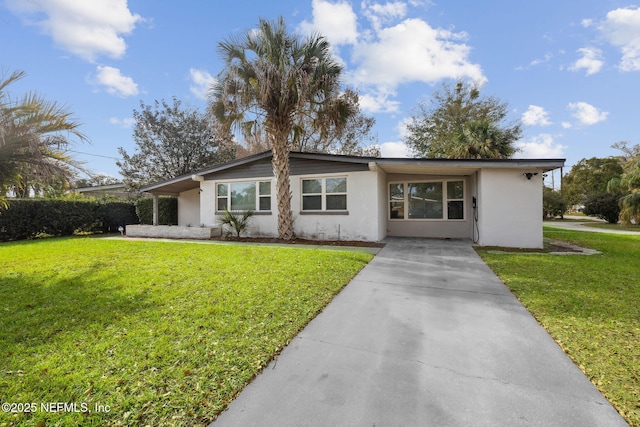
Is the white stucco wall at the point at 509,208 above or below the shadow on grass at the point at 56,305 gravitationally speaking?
above

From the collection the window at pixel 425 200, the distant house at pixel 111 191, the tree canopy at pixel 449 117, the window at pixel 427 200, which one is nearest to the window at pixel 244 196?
the window at pixel 427 200

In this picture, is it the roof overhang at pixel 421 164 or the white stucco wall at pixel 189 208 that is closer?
the roof overhang at pixel 421 164

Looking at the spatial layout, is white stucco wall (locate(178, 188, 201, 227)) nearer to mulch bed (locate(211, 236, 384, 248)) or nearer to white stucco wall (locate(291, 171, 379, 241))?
mulch bed (locate(211, 236, 384, 248))

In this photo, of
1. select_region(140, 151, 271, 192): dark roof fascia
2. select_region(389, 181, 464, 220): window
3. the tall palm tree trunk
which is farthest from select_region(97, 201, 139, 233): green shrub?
select_region(389, 181, 464, 220): window

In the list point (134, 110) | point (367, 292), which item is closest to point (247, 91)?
point (367, 292)

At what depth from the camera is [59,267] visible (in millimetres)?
5891

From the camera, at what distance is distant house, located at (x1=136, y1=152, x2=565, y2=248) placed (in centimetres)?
888

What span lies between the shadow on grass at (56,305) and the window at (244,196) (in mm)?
6979

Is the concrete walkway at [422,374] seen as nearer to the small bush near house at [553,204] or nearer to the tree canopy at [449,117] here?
the tree canopy at [449,117]

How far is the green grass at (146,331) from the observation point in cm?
195

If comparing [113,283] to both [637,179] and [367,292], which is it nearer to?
[367,292]

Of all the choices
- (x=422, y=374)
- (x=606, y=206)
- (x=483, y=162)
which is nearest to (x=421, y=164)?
(x=483, y=162)

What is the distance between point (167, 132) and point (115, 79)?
439cm

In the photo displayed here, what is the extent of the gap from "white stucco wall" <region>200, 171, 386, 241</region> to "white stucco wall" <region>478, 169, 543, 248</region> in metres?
3.47
